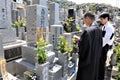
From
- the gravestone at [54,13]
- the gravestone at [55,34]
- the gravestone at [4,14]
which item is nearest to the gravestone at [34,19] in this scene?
the gravestone at [4,14]

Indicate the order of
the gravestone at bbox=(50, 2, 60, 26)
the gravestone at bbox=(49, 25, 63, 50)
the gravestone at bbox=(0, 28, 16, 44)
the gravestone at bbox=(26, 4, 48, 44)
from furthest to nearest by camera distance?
the gravestone at bbox=(50, 2, 60, 26)
the gravestone at bbox=(49, 25, 63, 50)
the gravestone at bbox=(0, 28, 16, 44)
the gravestone at bbox=(26, 4, 48, 44)

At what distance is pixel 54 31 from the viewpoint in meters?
6.94

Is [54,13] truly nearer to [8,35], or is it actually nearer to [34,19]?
[34,19]

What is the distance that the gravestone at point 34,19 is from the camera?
5559mm

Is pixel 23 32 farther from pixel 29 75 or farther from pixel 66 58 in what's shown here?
pixel 29 75

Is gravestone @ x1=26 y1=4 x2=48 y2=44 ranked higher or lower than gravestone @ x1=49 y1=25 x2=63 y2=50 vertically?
higher

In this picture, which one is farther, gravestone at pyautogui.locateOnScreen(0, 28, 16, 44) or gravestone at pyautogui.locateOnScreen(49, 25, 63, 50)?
gravestone at pyautogui.locateOnScreen(49, 25, 63, 50)

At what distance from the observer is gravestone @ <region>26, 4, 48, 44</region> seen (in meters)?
5.56

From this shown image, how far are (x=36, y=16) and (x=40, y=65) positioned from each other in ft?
7.30

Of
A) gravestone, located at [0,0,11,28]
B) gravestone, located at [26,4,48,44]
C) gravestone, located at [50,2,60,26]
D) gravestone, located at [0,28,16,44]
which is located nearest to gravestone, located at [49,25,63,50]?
gravestone, located at [26,4,48,44]

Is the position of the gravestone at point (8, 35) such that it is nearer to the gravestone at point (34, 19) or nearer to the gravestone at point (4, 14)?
the gravestone at point (4, 14)

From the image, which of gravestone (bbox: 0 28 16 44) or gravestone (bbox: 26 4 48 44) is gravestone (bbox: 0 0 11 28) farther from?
gravestone (bbox: 26 4 48 44)

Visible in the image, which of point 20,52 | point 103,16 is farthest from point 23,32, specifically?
point 103,16

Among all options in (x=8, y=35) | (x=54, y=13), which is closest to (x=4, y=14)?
(x=8, y=35)
